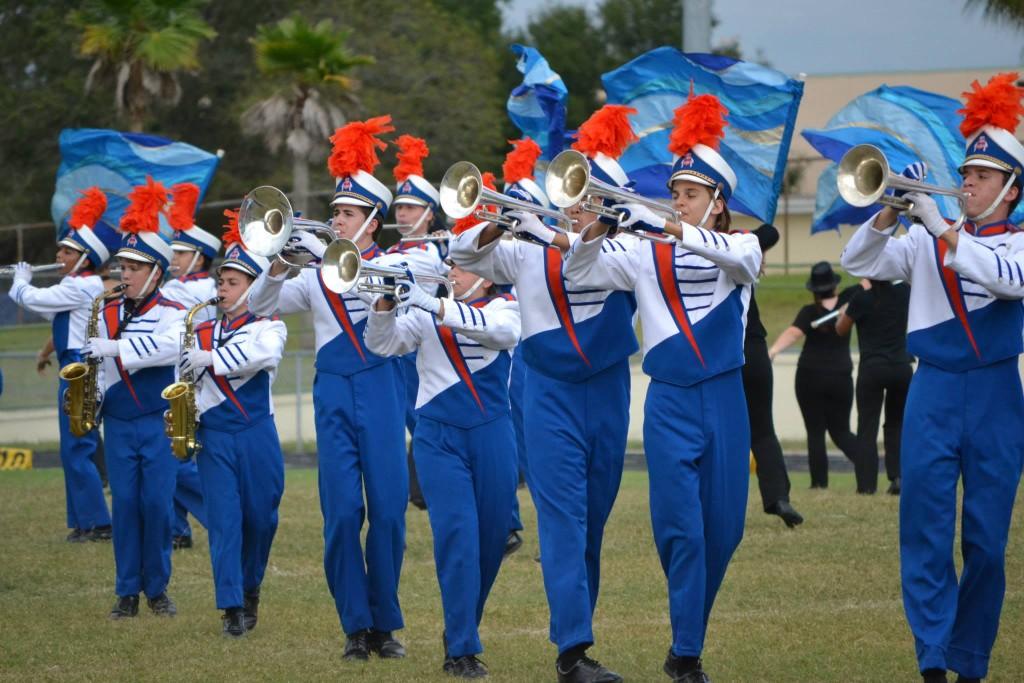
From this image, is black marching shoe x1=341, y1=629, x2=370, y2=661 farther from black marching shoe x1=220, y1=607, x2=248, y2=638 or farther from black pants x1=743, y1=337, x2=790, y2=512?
black pants x1=743, y1=337, x2=790, y2=512

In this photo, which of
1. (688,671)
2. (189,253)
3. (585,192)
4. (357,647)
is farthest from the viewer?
(189,253)

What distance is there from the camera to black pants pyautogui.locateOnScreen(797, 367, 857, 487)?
12.8m

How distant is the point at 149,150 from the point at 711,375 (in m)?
8.05

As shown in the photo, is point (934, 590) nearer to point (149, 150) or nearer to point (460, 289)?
point (460, 289)

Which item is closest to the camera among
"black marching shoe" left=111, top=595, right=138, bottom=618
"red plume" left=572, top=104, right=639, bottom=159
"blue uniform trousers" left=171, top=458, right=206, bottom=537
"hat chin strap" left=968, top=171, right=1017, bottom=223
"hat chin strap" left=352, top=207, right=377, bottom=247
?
"hat chin strap" left=968, top=171, right=1017, bottom=223

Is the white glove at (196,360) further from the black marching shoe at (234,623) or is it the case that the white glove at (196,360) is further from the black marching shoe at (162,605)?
the black marching shoe at (162,605)

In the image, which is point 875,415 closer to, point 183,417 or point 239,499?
point 239,499

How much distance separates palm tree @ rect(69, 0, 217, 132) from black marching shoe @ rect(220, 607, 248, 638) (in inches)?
902

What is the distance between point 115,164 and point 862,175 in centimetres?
897

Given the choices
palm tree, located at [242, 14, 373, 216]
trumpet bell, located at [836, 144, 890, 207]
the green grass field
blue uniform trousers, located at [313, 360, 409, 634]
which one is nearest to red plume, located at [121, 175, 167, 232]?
blue uniform trousers, located at [313, 360, 409, 634]

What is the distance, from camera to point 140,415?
28.7ft

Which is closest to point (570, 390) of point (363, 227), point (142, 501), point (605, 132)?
point (605, 132)

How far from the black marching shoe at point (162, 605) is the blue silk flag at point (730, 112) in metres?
3.88

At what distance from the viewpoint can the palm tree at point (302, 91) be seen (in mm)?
31094
